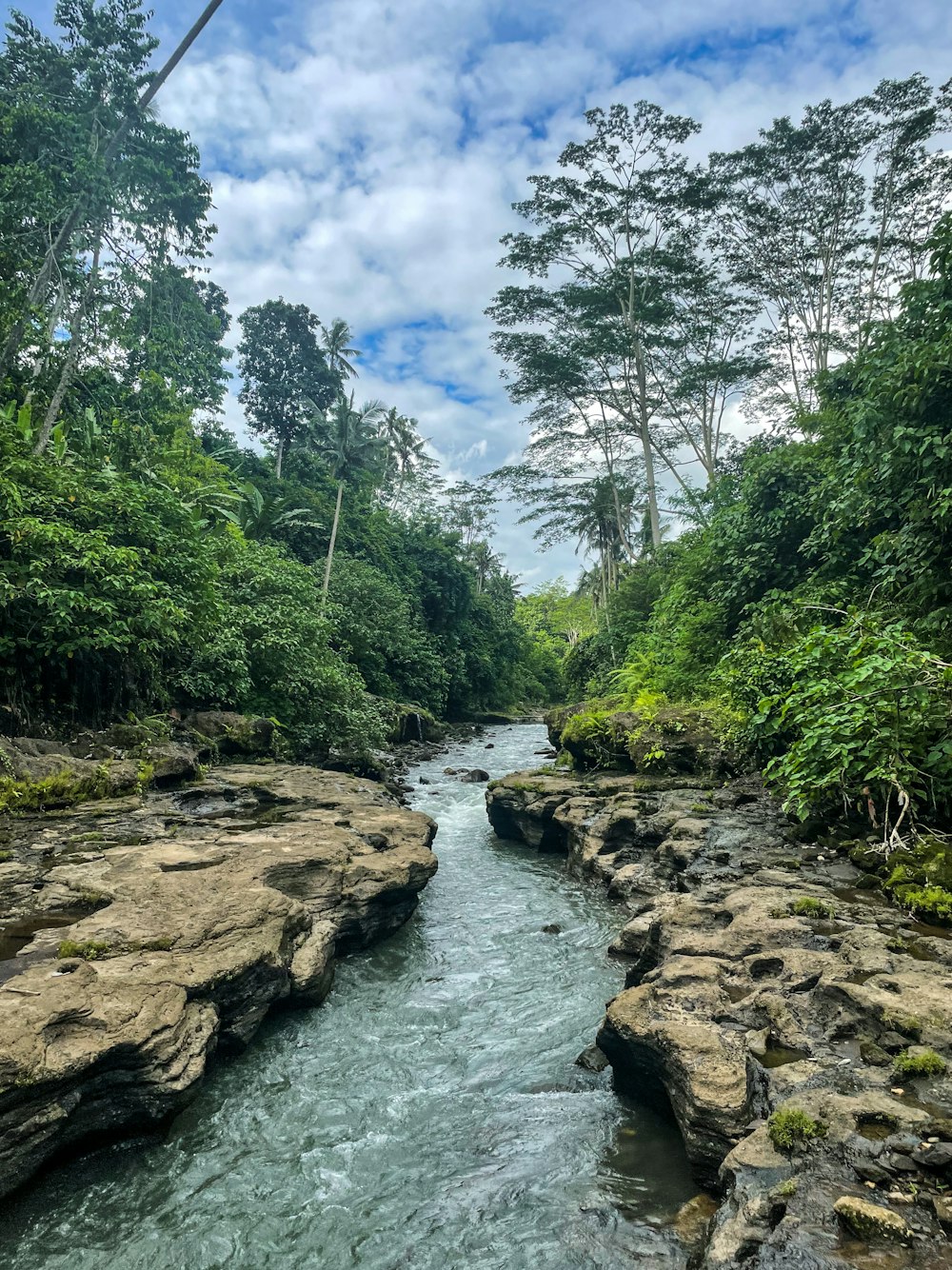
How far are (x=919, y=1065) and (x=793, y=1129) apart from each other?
784 millimetres

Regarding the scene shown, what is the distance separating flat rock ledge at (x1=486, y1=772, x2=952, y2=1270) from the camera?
2613 mm

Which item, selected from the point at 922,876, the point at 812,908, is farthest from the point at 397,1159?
the point at 922,876

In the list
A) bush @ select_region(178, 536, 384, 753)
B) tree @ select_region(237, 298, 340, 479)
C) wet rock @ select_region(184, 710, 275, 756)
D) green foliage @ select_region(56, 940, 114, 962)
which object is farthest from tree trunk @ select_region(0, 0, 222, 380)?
tree @ select_region(237, 298, 340, 479)

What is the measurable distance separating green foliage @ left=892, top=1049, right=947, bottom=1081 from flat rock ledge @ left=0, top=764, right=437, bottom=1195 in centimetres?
402

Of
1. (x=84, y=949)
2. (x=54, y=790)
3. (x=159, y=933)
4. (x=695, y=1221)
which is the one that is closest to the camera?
(x=695, y=1221)

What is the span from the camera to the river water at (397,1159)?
3.38 meters

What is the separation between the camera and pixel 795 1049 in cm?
381

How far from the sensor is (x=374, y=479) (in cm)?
4134

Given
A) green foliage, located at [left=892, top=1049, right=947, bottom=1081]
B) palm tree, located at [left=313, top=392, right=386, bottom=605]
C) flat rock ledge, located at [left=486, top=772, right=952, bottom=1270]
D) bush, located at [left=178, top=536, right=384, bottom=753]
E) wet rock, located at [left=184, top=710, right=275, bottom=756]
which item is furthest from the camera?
palm tree, located at [left=313, top=392, right=386, bottom=605]

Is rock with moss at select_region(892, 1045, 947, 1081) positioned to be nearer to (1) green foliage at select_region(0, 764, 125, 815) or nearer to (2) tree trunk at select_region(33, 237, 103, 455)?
(1) green foliage at select_region(0, 764, 125, 815)

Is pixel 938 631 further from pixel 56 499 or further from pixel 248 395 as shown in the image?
pixel 248 395

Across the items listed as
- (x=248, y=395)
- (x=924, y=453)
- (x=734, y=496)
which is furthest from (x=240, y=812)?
(x=248, y=395)

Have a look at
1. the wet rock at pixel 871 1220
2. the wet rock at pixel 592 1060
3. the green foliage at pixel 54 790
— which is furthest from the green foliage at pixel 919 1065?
the green foliage at pixel 54 790

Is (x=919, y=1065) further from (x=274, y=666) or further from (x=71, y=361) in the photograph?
(x=71, y=361)
